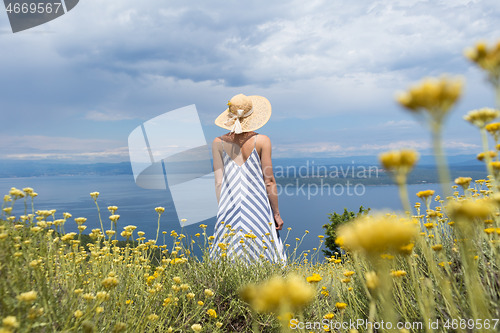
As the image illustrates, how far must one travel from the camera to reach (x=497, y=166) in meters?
1.42

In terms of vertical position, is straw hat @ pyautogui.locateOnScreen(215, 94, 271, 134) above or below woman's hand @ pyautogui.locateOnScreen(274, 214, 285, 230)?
above

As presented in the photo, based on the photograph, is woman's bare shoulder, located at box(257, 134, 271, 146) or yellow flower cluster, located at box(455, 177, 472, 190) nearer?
yellow flower cluster, located at box(455, 177, 472, 190)

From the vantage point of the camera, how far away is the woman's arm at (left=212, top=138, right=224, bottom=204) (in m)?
4.92

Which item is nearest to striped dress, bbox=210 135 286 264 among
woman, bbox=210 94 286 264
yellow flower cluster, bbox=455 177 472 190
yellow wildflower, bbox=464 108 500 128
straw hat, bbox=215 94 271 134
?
woman, bbox=210 94 286 264

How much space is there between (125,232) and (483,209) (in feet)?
7.89

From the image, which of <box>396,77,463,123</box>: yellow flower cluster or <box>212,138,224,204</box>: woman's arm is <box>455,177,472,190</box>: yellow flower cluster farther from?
<box>212,138,224,204</box>: woman's arm

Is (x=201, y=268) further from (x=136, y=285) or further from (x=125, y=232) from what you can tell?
(x=125, y=232)

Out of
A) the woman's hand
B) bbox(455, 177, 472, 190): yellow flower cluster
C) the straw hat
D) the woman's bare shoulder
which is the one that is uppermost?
the straw hat

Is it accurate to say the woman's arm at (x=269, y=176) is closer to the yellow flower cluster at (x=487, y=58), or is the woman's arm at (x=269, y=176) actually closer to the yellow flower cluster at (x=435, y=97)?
the yellow flower cluster at (x=487, y=58)

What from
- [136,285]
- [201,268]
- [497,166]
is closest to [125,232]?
[136,285]

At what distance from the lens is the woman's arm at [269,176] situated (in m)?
4.86

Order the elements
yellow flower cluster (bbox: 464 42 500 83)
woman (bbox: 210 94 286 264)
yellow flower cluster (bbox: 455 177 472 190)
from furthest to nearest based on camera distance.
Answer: woman (bbox: 210 94 286 264), yellow flower cluster (bbox: 455 177 472 190), yellow flower cluster (bbox: 464 42 500 83)

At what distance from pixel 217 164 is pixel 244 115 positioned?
89 cm

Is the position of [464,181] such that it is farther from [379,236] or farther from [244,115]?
[244,115]
